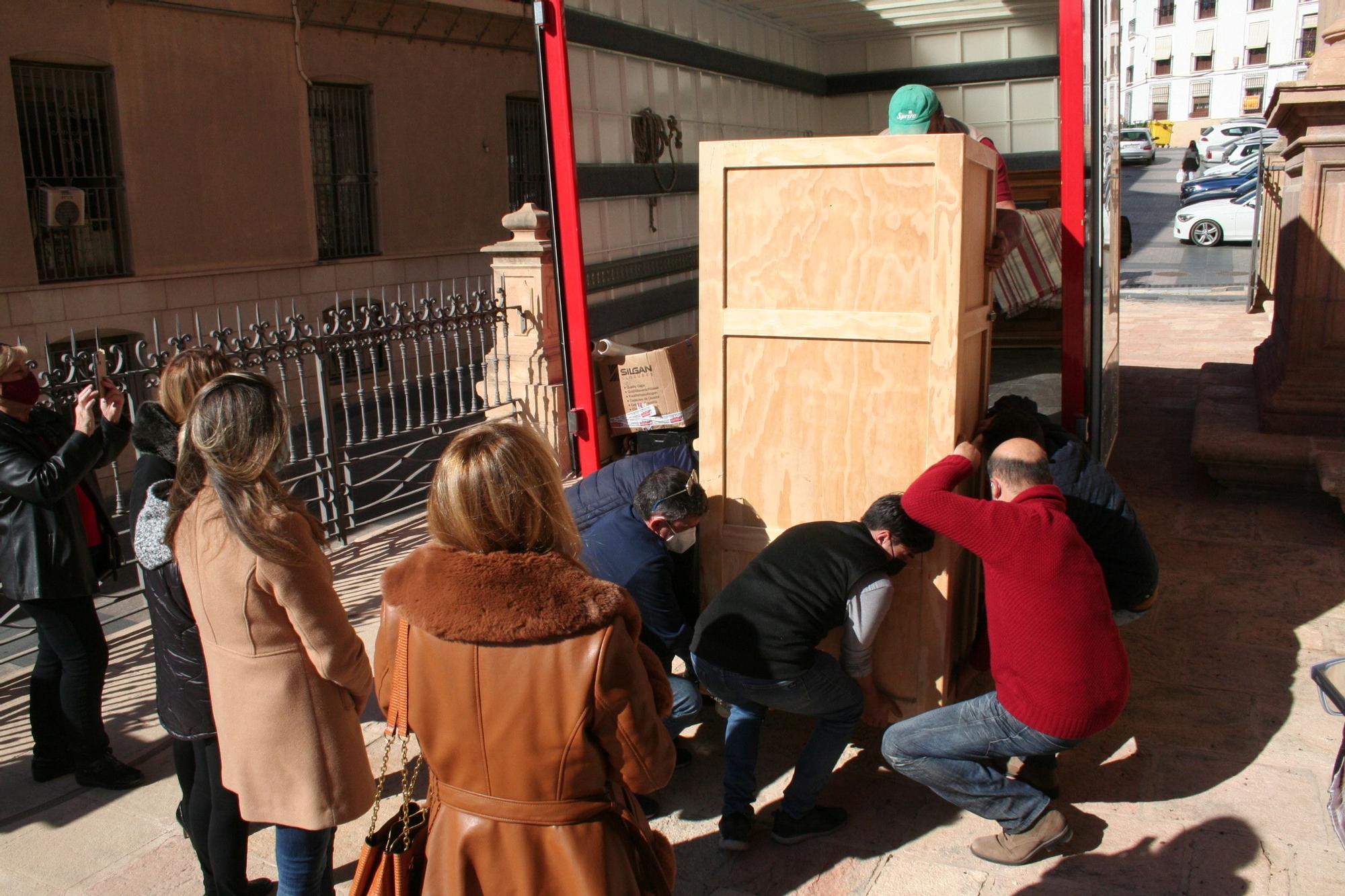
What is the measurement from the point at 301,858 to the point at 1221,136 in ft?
137

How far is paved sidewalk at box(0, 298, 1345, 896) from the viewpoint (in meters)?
3.12

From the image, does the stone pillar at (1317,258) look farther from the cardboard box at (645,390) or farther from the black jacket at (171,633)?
the black jacket at (171,633)

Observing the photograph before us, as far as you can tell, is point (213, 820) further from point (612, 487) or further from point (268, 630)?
point (612, 487)

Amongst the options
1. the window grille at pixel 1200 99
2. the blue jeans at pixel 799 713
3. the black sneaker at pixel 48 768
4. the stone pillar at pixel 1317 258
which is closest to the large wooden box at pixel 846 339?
the blue jeans at pixel 799 713

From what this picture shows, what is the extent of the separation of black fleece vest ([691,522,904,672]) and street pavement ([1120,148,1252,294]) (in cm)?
864

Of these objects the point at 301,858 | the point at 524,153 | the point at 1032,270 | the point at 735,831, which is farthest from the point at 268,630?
the point at 524,153

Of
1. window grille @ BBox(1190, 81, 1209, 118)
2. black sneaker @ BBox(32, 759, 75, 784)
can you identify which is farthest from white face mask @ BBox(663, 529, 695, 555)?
window grille @ BBox(1190, 81, 1209, 118)

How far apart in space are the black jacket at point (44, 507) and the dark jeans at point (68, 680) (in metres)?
0.09

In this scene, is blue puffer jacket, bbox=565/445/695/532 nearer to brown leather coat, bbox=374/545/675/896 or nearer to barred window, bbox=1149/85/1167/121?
brown leather coat, bbox=374/545/675/896

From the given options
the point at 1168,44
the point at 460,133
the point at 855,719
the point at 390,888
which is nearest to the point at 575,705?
the point at 390,888

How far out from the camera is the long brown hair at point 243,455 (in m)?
2.44

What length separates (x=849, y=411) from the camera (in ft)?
11.4

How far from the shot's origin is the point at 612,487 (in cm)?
388

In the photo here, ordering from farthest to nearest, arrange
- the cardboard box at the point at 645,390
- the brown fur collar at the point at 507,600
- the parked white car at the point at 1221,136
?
the parked white car at the point at 1221,136
the cardboard box at the point at 645,390
the brown fur collar at the point at 507,600
